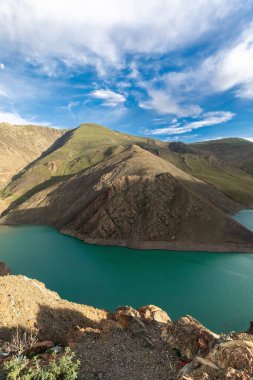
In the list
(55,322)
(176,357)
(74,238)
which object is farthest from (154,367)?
(74,238)

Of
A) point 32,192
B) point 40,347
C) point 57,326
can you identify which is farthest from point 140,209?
point 32,192

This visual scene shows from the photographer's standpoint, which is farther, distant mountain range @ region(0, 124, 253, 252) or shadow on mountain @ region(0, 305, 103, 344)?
distant mountain range @ region(0, 124, 253, 252)

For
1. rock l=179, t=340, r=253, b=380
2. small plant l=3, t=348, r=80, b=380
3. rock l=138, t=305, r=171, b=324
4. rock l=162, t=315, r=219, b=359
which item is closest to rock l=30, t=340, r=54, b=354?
small plant l=3, t=348, r=80, b=380

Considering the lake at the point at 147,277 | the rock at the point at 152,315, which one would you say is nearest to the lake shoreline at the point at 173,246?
the lake at the point at 147,277

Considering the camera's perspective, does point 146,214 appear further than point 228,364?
Yes

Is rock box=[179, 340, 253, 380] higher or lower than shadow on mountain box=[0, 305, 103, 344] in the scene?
higher

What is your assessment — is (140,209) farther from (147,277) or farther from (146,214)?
(147,277)

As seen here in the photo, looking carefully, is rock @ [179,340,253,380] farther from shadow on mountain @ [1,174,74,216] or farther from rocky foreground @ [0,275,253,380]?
shadow on mountain @ [1,174,74,216]
